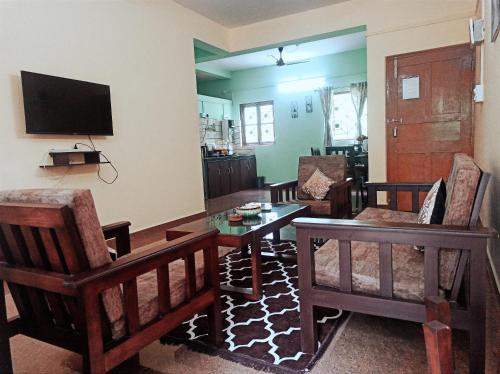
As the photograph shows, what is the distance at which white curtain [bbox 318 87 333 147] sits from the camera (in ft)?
25.9

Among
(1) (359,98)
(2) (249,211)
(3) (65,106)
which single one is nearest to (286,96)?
(1) (359,98)

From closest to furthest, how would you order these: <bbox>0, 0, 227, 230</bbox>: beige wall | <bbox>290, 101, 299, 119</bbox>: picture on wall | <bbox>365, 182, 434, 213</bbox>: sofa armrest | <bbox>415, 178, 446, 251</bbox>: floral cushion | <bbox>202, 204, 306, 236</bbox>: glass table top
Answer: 1. <bbox>415, 178, 446, 251</bbox>: floral cushion
2. <bbox>202, 204, 306, 236</bbox>: glass table top
3. <bbox>365, 182, 434, 213</bbox>: sofa armrest
4. <bbox>0, 0, 227, 230</bbox>: beige wall
5. <bbox>290, 101, 299, 119</bbox>: picture on wall

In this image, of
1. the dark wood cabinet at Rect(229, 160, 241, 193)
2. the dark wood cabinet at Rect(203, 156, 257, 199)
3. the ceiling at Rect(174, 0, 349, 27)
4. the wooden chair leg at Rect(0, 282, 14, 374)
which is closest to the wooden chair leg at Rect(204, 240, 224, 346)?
the wooden chair leg at Rect(0, 282, 14, 374)

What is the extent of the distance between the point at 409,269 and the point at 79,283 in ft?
4.28

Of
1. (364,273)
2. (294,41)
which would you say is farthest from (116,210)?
(294,41)

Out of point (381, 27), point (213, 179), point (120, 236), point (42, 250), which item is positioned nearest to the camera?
point (42, 250)

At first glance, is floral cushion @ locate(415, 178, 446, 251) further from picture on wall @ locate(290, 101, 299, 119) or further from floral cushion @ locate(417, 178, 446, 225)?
picture on wall @ locate(290, 101, 299, 119)

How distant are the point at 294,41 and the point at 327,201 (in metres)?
3.06

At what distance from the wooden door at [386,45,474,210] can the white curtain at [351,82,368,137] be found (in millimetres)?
2930

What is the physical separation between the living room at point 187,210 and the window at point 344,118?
113 inches

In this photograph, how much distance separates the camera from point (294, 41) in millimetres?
5383

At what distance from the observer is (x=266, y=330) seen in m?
1.85

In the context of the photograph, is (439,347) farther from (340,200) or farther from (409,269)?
(340,200)

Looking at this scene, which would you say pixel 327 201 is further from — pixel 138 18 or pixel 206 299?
pixel 138 18
